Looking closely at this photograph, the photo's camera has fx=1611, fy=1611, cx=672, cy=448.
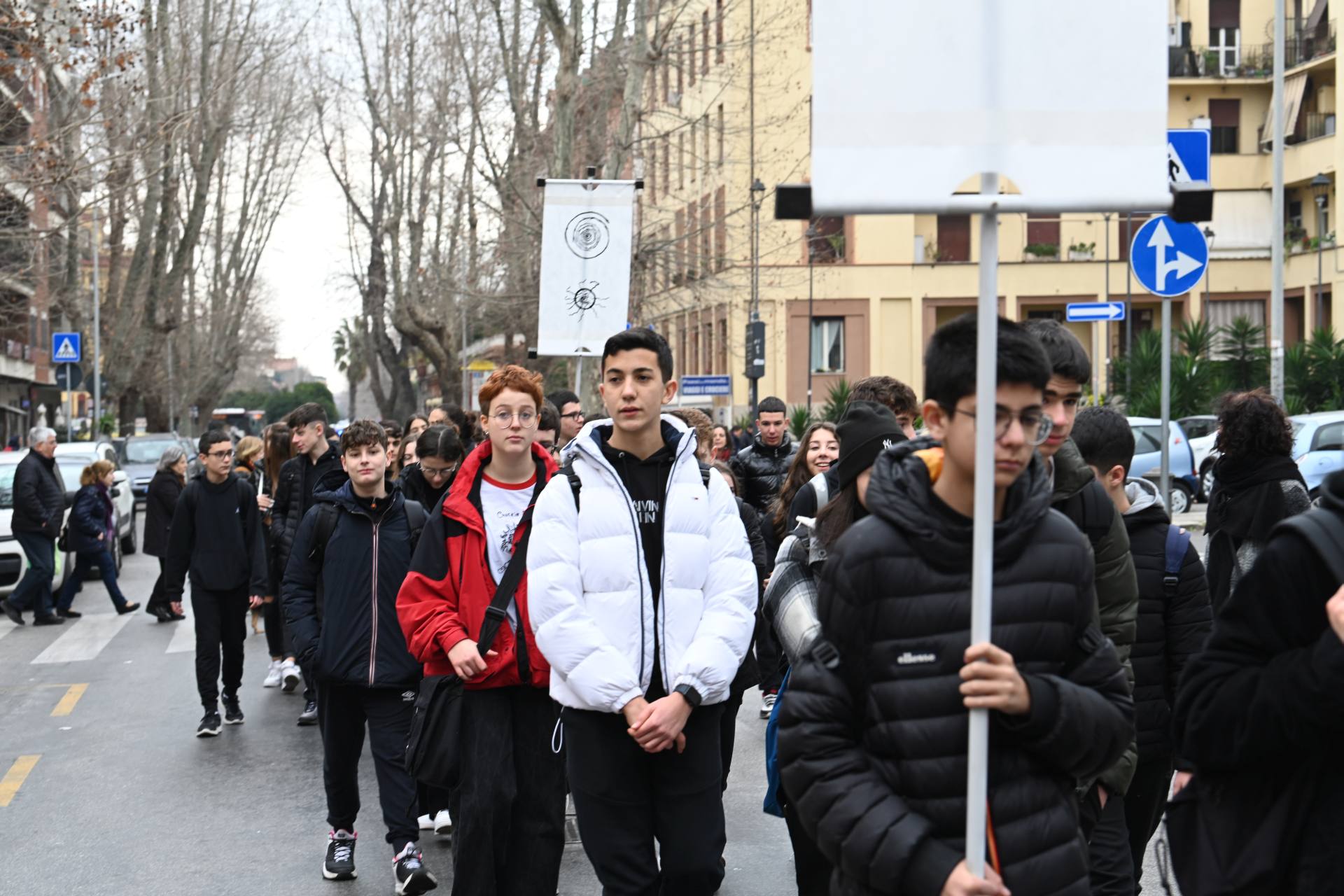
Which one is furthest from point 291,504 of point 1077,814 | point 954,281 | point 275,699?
point 954,281

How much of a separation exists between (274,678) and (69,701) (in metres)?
1.43

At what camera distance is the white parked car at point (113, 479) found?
2059 cm

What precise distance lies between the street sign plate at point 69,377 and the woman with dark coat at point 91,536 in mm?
15525

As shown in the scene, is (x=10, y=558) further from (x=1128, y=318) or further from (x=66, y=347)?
(x=1128, y=318)

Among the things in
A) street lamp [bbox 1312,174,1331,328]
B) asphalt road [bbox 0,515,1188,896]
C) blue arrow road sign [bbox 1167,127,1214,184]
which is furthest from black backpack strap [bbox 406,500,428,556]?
street lamp [bbox 1312,174,1331,328]

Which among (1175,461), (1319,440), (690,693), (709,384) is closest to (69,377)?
(709,384)

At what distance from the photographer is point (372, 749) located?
659cm

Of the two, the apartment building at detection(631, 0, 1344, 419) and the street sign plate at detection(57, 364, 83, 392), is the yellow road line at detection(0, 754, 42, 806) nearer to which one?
the street sign plate at detection(57, 364, 83, 392)

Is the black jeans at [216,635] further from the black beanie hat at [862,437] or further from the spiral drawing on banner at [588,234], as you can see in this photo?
the black beanie hat at [862,437]

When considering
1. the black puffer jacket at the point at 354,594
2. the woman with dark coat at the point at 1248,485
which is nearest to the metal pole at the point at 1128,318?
the woman with dark coat at the point at 1248,485

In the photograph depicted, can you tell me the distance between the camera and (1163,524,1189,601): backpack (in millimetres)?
4504

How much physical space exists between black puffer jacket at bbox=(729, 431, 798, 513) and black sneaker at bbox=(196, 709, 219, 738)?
3592 mm

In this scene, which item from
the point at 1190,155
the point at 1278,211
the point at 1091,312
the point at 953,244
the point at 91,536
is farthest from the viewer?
the point at 953,244

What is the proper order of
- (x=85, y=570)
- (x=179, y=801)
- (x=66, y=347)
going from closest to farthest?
(x=179, y=801) → (x=85, y=570) → (x=66, y=347)
